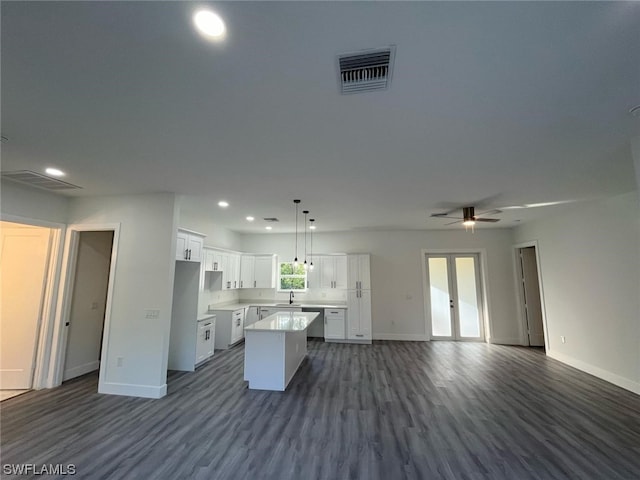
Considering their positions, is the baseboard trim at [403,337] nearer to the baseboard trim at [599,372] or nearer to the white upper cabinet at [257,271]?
the baseboard trim at [599,372]

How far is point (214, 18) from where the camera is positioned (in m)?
1.32

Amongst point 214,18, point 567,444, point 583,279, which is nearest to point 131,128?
point 214,18

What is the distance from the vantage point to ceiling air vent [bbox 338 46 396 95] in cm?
155

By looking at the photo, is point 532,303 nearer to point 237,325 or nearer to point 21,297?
point 237,325

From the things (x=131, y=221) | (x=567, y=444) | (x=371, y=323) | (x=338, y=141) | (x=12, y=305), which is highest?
(x=338, y=141)

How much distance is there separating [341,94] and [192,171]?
2.19m

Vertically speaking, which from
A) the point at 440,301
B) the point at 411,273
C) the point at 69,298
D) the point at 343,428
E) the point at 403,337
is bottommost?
the point at 343,428

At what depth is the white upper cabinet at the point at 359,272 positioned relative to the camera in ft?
22.5

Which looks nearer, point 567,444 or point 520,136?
point 520,136

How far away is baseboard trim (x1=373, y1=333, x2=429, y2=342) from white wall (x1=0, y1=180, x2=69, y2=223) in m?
6.93

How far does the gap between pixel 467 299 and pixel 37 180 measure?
28.4ft

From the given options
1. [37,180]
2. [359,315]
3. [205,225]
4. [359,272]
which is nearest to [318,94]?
[37,180]

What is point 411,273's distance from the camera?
23.5ft

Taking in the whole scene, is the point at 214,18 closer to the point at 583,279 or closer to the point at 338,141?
the point at 338,141
